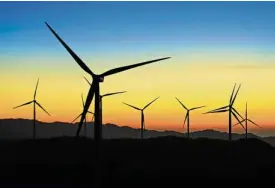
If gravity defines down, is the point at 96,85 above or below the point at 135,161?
above

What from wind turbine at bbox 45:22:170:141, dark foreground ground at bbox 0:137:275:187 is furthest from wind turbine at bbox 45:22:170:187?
dark foreground ground at bbox 0:137:275:187

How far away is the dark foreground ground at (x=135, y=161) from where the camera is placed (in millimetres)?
109875

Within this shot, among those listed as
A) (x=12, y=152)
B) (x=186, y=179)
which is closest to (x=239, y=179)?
(x=186, y=179)

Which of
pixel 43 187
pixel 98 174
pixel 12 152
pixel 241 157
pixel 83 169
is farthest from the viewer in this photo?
pixel 12 152

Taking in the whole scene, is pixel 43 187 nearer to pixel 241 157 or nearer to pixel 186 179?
pixel 186 179

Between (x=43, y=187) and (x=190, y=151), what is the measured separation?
3839cm

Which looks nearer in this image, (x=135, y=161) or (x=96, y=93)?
(x=96, y=93)

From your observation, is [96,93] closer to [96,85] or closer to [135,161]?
[96,85]

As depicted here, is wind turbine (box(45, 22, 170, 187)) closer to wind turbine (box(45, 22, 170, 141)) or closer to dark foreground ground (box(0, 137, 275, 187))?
wind turbine (box(45, 22, 170, 141))

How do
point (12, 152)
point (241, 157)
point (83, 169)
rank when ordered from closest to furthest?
1. point (83, 169)
2. point (241, 157)
3. point (12, 152)

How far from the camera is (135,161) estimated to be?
396ft

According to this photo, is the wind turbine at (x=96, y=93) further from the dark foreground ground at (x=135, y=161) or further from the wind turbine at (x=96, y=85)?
the dark foreground ground at (x=135, y=161)

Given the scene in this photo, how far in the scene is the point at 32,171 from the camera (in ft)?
380

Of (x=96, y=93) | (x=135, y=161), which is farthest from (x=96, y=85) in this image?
(x=135, y=161)
